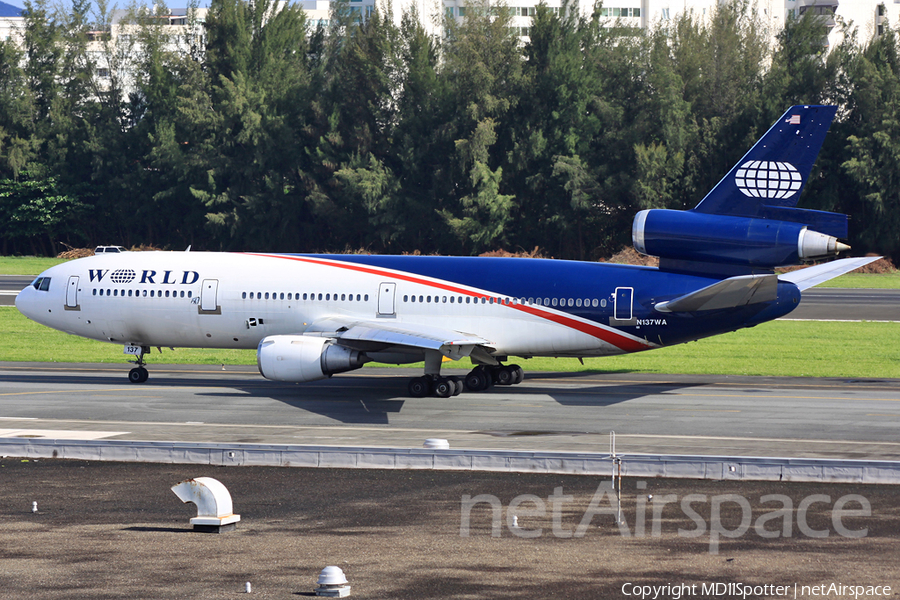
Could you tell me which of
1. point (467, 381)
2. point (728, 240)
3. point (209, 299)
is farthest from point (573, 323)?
point (209, 299)

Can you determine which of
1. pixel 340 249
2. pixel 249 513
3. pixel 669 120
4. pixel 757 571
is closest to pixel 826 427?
pixel 757 571

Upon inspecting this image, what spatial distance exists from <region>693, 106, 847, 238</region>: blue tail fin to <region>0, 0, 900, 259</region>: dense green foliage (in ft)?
229

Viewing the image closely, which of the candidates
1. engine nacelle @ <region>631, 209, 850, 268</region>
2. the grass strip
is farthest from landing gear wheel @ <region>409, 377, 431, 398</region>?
the grass strip

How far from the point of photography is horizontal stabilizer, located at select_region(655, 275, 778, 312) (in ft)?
102

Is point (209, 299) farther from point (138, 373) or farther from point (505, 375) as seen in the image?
point (505, 375)

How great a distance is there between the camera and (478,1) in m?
124

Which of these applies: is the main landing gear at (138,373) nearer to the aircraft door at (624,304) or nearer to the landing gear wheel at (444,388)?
the landing gear wheel at (444,388)

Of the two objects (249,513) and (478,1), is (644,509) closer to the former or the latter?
(249,513)

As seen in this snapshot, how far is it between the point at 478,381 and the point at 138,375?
41.1 feet

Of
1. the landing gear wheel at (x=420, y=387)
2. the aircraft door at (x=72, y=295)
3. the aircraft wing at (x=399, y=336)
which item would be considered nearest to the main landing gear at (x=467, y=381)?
the landing gear wheel at (x=420, y=387)

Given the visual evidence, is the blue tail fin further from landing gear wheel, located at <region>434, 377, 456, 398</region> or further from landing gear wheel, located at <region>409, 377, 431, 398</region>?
landing gear wheel, located at <region>409, 377, 431, 398</region>

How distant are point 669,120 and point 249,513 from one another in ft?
303

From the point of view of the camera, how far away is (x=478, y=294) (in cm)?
3516

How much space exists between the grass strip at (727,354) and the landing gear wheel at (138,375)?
22.0ft
